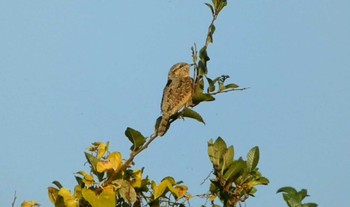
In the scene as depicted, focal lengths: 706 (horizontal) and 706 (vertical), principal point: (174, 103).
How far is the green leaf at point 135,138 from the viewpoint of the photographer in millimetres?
3053

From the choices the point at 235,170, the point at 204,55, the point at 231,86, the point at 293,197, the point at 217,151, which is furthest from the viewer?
the point at 231,86

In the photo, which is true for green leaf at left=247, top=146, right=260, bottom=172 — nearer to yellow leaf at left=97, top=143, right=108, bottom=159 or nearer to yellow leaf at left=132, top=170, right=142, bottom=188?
yellow leaf at left=132, top=170, right=142, bottom=188

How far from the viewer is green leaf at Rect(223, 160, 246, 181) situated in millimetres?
2887

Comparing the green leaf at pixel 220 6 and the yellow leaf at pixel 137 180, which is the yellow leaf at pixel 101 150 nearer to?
the yellow leaf at pixel 137 180

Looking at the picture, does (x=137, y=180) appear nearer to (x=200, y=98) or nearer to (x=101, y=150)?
(x=101, y=150)

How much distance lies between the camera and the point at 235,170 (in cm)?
289

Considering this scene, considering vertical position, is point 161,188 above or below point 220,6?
below

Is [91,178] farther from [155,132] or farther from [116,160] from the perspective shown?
[155,132]

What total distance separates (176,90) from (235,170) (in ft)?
14.3

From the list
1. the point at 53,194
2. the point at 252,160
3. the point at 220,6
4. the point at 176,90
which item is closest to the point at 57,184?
the point at 53,194

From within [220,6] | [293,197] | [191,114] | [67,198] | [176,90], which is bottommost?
[293,197]

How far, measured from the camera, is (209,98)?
12.0ft

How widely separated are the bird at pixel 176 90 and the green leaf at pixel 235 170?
98.2 inches

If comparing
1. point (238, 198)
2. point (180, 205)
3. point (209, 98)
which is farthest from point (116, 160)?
point (209, 98)
